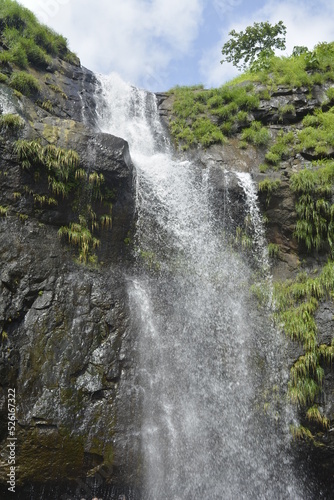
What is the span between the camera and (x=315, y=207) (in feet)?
34.3

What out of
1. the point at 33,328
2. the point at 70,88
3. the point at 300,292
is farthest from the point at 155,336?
the point at 70,88

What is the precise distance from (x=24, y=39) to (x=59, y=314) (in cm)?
1019

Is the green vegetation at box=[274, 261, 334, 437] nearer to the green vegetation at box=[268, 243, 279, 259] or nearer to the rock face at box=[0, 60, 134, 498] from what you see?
the green vegetation at box=[268, 243, 279, 259]

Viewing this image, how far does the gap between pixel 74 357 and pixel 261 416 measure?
4.03 metres

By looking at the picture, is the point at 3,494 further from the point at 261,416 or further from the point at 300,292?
the point at 300,292

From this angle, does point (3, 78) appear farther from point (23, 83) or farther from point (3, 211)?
point (3, 211)

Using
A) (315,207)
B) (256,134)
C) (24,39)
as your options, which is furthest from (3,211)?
(256,134)

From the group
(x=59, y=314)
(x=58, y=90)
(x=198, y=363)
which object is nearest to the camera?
(x=59, y=314)

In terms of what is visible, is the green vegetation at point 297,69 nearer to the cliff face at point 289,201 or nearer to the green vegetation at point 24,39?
the cliff face at point 289,201

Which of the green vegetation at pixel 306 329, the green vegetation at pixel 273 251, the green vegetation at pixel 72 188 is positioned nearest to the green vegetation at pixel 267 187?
the green vegetation at pixel 273 251

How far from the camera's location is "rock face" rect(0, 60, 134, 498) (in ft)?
22.1

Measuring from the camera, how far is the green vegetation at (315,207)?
1025cm

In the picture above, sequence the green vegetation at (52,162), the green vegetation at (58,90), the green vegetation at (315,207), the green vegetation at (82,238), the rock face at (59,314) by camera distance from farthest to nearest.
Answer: the green vegetation at (58,90), the green vegetation at (315,207), the green vegetation at (82,238), the green vegetation at (52,162), the rock face at (59,314)

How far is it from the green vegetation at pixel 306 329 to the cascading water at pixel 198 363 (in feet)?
1.26
